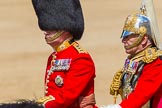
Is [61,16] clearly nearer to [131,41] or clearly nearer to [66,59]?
[66,59]

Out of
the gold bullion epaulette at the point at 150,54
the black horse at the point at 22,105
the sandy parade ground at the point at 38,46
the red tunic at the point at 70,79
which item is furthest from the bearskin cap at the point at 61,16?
the sandy parade ground at the point at 38,46

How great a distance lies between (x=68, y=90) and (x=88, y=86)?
19 centimetres

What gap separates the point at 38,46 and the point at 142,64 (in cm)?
727

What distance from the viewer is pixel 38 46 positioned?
482 inches

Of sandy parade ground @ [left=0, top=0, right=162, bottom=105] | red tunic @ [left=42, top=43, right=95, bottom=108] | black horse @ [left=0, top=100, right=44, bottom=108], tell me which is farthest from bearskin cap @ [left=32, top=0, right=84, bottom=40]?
sandy parade ground @ [left=0, top=0, right=162, bottom=105]

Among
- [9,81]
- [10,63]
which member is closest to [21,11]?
[10,63]

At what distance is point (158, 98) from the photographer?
5086 mm

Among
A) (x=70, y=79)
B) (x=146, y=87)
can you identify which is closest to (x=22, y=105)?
(x=70, y=79)

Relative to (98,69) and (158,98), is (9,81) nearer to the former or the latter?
(98,69)

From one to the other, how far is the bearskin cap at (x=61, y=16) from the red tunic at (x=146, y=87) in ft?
1.86

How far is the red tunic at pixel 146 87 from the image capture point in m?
4.91

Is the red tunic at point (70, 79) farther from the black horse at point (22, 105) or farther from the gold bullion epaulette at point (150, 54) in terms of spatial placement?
the black horse at point (22, 105)

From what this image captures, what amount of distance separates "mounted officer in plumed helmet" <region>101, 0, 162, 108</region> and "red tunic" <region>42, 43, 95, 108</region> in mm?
229

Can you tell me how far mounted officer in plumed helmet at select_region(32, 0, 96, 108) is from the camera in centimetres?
495
